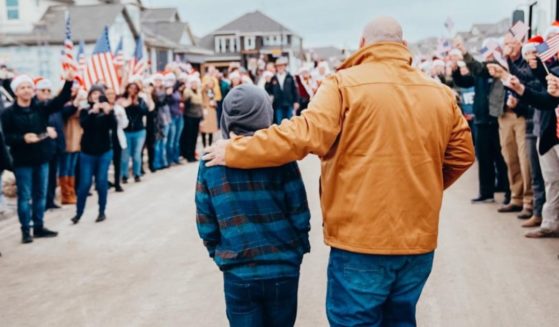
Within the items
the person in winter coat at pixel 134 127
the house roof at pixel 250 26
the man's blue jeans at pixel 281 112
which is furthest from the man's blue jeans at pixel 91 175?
the house roof at pixel 250 26

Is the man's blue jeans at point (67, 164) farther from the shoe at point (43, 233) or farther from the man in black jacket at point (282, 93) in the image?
the man in black jacket at point (282, 93)

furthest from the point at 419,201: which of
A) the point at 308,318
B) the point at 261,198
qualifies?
the point at 308,318

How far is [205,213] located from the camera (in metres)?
3.77

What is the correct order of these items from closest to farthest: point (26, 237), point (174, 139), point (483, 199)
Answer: point (26, 237) < point (483, 199) < point (174, 139)

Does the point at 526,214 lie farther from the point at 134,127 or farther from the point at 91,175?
the point at 134,127

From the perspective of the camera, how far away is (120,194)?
12.8m

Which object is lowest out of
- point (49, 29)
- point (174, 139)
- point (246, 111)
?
point (174, 139)

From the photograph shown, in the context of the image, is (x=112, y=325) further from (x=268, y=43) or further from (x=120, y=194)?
(x=268, y=43)

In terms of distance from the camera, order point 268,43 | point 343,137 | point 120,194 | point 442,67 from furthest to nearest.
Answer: point 268,43 < point 442,67 < point 120,194 < point 343,137

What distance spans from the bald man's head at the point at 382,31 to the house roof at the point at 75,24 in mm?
36298

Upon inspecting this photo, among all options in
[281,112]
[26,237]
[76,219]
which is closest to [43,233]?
[26,237]

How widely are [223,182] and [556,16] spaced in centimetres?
983

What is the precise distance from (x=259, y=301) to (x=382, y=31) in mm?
1510

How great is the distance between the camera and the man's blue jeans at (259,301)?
364 cm
